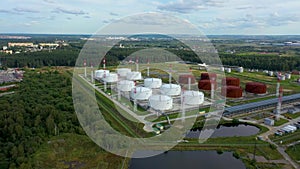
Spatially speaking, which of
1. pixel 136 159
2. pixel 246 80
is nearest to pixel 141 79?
pixel 246 80

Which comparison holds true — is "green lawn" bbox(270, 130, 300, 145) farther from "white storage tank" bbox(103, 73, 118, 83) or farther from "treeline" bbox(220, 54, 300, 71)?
"treeline" bbox(220, 54, 300, 71)

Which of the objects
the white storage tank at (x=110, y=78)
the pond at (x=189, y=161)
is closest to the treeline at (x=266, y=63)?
the white storage tank at (x=110, y=78)

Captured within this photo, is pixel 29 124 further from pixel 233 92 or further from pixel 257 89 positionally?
pixel 257 89

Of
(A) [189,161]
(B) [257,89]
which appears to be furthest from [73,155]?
(B) [257,89]

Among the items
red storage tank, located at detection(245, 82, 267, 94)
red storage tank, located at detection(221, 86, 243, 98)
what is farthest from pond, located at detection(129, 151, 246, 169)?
red storage tank, located at detection(245, 82, 267, 94)

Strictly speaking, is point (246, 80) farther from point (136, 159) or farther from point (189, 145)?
point (136, 159)
